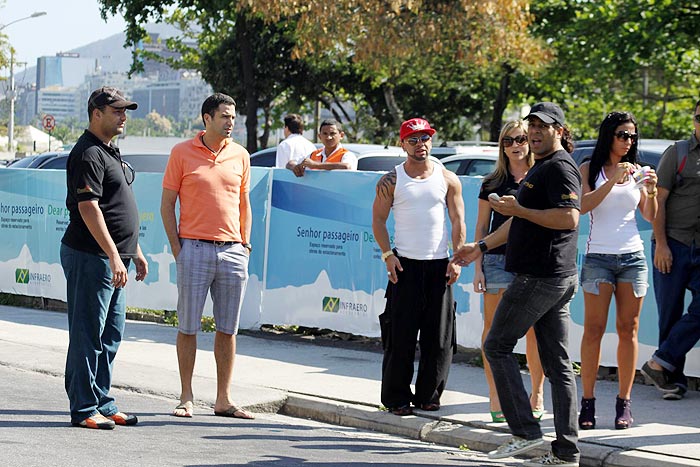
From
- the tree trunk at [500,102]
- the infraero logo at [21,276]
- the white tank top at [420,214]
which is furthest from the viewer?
the tree trunk at [500,102]

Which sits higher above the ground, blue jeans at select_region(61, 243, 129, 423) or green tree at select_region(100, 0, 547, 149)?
green tree at select_region(100, 0, 547, 149)

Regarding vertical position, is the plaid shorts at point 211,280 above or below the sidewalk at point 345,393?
above

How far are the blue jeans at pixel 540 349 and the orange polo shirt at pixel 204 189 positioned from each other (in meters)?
2.06

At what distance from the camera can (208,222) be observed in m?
7.67

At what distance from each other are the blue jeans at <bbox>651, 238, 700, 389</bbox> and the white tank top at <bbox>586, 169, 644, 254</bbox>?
1066 mm

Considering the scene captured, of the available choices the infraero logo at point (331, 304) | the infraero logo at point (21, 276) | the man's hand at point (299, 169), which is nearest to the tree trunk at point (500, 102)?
the infraero logo at point (21, 276)

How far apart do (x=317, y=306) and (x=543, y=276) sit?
198 inches

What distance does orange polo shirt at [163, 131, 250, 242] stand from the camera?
7.66 m

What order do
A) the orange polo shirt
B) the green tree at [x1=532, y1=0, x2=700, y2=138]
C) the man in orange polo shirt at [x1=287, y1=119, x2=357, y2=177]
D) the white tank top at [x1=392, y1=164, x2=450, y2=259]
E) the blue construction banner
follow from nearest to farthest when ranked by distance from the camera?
the orange polo shirt → the white tank top at [x1=392, y1=164, x2=450, y2=259] → the blue construction banner → the man in orange polo shirt at [x1=287, y1=119, x2=357, y2=177] → the green tree at [x1=532, y1=0, x2=700, y2=138]

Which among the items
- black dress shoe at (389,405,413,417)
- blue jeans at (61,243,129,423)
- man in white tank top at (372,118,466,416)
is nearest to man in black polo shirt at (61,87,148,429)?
blue jeans at (61,243,129,423)

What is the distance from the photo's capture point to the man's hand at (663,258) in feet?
27.2

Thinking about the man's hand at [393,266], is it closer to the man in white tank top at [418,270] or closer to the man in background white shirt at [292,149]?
the man in white tank top at [418,270]

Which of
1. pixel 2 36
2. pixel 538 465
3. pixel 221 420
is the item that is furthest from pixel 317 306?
pixel 2 36

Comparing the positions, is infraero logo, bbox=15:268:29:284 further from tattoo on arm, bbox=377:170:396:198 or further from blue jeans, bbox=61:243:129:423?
tattoo on arm, bbox=377:170:396:198
